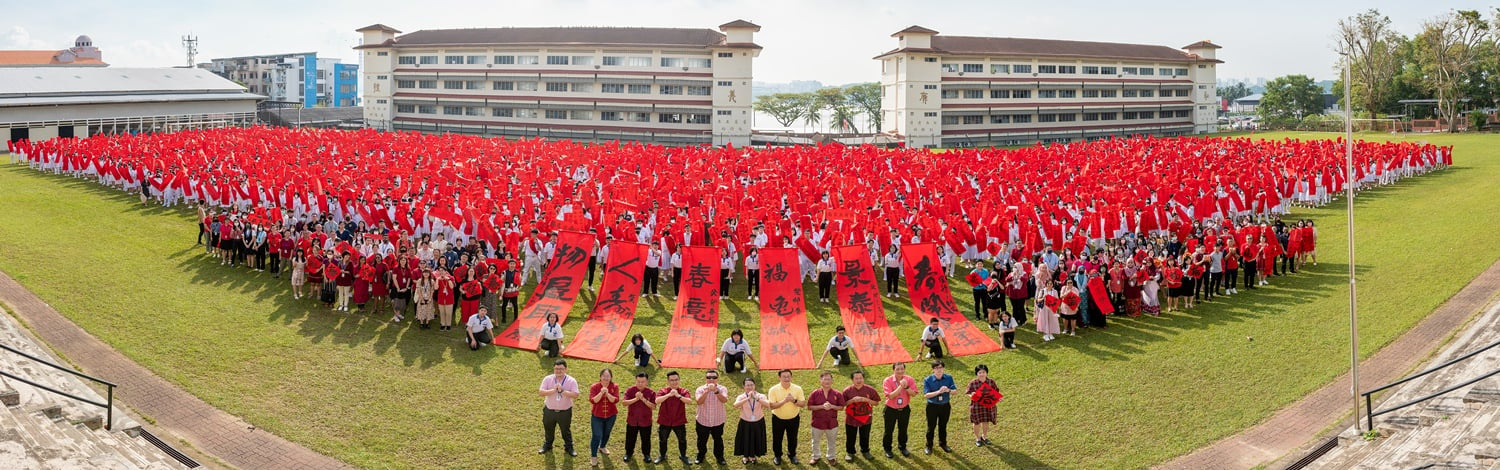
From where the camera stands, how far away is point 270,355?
16.0 m

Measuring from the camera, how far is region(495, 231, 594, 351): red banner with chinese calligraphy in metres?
16.8

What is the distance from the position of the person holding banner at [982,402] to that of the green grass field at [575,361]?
0.25m

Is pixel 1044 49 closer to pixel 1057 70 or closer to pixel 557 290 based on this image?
pixel 1057 70

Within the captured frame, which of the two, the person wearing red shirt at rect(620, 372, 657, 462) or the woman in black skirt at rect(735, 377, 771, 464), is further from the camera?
the woman in black skirt at rect(735, 377, 771, 464)

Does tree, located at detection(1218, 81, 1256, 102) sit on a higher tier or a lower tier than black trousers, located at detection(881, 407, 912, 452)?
higher

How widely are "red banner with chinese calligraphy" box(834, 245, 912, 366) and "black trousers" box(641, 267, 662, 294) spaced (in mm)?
3748

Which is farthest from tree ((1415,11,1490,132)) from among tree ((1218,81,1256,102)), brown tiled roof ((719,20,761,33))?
tree ((1218,81,1256,102))

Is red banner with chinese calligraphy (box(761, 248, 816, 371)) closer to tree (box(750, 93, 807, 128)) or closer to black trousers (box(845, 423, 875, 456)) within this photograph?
black trousers (box(845, 423, 875, 456))

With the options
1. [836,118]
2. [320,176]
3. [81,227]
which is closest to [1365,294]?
[320,176]

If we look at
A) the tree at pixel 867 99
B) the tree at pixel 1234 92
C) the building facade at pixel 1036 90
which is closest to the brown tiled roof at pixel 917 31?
the building facade at pixel 1036 90

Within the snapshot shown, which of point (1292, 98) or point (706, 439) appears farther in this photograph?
point (1292, 98)

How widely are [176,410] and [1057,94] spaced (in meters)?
70.6

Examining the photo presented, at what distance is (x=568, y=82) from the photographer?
235 feet

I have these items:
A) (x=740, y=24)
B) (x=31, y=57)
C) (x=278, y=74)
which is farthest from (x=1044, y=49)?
(x=31, y=57)
